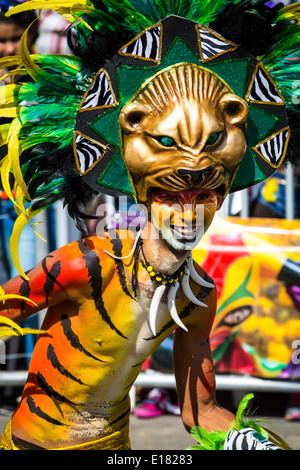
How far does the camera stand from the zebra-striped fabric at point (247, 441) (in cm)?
177

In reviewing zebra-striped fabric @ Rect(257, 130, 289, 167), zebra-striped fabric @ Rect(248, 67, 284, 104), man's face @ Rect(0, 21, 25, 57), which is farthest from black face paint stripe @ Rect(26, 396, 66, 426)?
man's face @ Rect(0, 21, 25, 57)

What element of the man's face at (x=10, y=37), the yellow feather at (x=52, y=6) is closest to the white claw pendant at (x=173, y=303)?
the yellow feather at (x=52, y=6)

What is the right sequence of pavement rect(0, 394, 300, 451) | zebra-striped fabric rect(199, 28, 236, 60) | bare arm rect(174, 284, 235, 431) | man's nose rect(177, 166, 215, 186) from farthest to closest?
pavement rect(0, 394, 300, 451)
bare arm rect(174, 284, 235, 431)
zebra-striped fabric rect(199, 28, 236, 60)
man's nose rect(177, 166, 215, 186)

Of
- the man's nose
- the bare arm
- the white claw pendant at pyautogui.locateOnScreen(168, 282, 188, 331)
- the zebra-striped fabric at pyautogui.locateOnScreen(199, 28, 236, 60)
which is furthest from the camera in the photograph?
the bare arm

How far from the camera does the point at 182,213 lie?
169cm

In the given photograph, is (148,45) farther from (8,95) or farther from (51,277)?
(51,277)

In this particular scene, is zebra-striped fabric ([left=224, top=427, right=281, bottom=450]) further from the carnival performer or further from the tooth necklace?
the tooth necklace

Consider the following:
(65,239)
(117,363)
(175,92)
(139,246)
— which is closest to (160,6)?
(175,92)

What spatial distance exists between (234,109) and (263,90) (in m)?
0.14

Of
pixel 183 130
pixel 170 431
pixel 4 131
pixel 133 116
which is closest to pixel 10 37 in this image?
pixel 4 131

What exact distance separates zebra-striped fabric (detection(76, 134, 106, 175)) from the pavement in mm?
2240

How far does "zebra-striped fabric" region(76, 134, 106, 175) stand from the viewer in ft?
5.74

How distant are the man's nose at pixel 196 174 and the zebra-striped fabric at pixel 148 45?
0.32m

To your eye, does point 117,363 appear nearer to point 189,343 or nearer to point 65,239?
point 189,343
